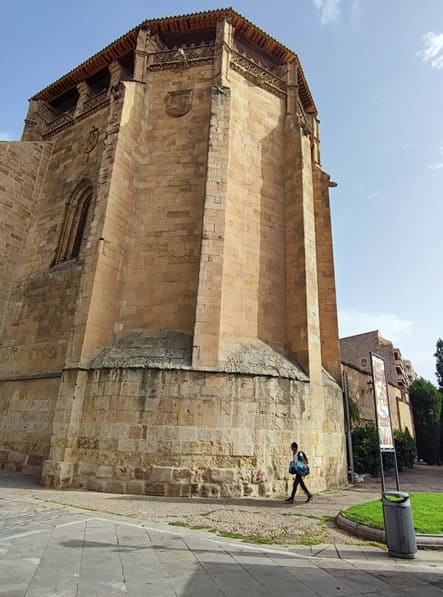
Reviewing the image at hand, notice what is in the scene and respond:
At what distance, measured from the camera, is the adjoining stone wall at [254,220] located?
10180 millimetres

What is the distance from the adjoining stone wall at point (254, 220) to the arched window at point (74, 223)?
531 cm

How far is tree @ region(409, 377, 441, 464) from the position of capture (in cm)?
2936

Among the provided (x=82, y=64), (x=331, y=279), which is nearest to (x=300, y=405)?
(x=331, y=279)

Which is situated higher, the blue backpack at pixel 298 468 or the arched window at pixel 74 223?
the arched window at pixel 74 223

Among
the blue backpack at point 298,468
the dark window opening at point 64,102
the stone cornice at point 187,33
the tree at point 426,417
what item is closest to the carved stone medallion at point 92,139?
the stone cornice at point 187,33

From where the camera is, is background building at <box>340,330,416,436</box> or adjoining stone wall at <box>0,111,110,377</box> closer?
adjoining stone wall at <box>0,111,110,377</box>

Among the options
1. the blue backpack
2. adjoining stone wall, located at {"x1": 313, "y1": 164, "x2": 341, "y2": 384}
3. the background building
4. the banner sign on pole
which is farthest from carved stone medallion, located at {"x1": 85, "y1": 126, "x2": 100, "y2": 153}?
the background building

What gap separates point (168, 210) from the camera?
1098 centimetres

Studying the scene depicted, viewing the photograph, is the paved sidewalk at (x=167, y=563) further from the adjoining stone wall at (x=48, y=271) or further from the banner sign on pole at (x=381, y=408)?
the adjoining stone wall at (x=48, y=271)

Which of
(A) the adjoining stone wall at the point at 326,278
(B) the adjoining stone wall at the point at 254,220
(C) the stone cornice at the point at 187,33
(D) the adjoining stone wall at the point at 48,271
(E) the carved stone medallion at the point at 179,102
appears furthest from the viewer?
(C) the stone cornice at the point at 187,33

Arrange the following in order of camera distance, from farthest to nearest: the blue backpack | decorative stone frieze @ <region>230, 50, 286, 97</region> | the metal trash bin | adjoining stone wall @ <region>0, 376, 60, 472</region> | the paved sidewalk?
decorative stone frieze @ <region>230, 50, 286, 97</region>, adjoining stone wall @ <region>0, 376, 60, 472</region>, the blue backpack, the metal trash bin, the paved sidewalk

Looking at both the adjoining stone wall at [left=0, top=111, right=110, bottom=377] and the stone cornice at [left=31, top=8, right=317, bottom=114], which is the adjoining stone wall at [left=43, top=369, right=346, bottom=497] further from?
the stone cornice at [left=31, top=8, right=317, bottom=114]

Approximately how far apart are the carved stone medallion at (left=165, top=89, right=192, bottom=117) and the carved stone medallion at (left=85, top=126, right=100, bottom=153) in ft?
9.56

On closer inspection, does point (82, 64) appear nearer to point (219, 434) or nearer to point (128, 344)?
point (128, 344)
